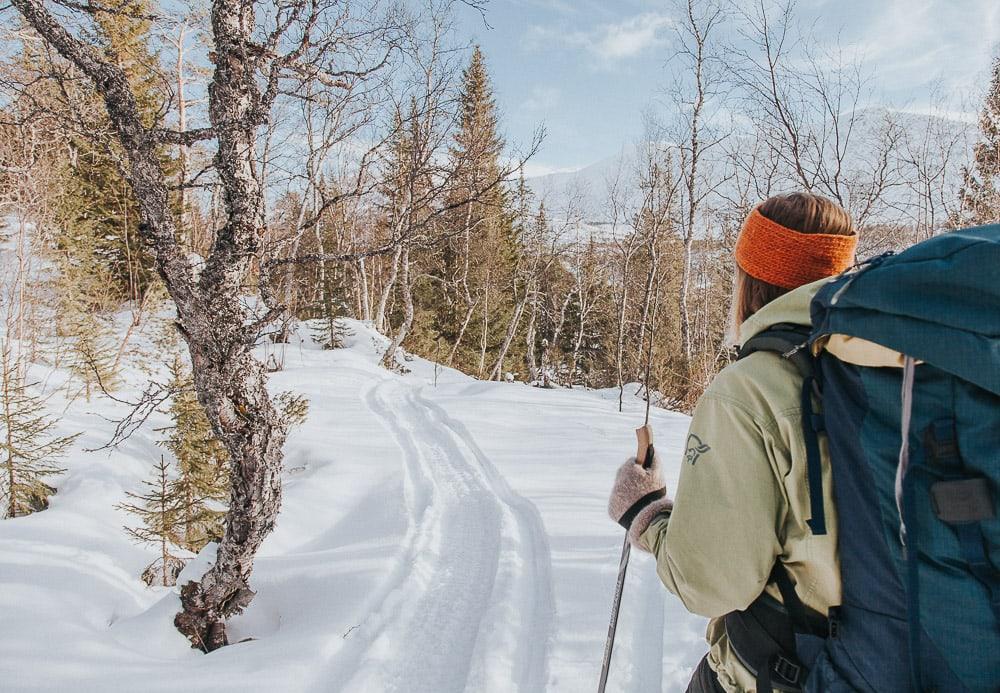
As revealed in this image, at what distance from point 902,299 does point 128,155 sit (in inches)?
139

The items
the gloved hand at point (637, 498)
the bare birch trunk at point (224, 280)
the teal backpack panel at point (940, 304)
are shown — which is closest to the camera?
the teal backpack panel at point (940, 304)

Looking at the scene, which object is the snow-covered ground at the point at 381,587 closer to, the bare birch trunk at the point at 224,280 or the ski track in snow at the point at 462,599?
the ski track in snow at the point at 462,599

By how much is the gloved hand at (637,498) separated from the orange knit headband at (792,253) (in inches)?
26.3

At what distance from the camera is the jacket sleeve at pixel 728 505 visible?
1.07 m


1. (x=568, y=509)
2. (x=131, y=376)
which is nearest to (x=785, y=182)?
(x=568, y=509)

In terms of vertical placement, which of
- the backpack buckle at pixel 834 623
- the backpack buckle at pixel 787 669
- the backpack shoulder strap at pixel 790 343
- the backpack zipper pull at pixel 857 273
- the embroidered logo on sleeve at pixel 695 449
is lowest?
the backpack buckle at pixel 787 669

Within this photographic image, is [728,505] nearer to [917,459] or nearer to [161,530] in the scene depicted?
[917,459]

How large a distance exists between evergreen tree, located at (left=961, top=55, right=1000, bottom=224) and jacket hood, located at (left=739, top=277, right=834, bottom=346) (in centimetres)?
1656

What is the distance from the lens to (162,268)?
3.03 metres

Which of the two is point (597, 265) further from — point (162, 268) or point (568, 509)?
point (162, 268)

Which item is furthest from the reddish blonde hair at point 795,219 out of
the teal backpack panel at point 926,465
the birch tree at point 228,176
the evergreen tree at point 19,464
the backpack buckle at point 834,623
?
the evergreen tree at point 19,464

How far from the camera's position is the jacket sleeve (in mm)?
1068

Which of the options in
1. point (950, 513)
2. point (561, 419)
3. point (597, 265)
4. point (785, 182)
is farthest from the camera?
point (597, 265)

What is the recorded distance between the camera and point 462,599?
4.02 metres
